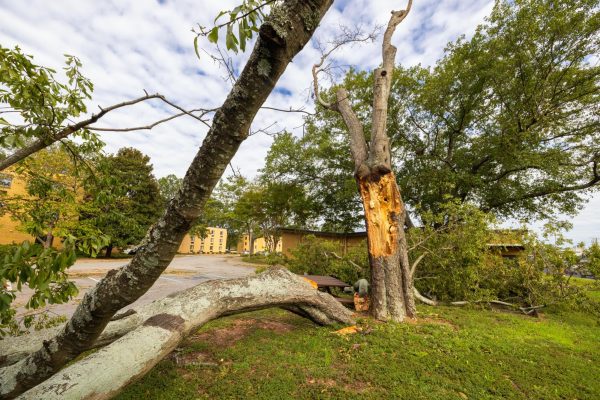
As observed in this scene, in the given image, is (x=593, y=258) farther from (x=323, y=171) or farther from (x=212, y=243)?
(x=212, y=243)

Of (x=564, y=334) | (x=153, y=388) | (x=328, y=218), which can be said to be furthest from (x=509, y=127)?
(x=153, y=388)

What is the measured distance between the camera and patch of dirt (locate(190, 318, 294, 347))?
4452 millimetres

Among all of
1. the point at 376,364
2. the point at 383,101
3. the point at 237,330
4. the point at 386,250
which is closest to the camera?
the point at 376,364

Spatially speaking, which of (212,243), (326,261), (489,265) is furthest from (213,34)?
(212,243)


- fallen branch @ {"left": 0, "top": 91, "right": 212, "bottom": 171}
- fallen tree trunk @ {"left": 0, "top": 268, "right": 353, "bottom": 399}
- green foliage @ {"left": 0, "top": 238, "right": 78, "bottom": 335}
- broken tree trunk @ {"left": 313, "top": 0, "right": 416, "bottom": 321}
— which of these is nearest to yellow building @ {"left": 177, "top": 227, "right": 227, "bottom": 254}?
broken tree trunk @ {"left": 313, "top": 0, "right": 416, "bottom": 321}

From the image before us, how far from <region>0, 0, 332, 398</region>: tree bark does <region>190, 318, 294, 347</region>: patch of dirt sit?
2.76 metres

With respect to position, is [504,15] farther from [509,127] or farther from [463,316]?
[463,316]

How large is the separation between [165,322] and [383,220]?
4895 millimetres

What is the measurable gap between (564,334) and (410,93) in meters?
11.2

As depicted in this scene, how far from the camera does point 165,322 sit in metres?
2.78

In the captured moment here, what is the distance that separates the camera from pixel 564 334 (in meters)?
5.70

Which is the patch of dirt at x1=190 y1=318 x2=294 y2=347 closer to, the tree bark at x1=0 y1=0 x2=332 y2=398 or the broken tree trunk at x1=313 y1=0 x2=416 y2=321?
the broken tree trunk at x1=313 y1=0 x2=416 y2=321

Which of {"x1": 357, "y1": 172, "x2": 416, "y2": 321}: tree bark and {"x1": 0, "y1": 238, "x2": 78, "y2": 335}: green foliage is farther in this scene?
{"x1": 357, "y1": 172, "x2": 416, "y2": 321}: tree bark

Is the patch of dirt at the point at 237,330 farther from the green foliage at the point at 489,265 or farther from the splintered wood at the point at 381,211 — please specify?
the green foliage at the point at 489,265
